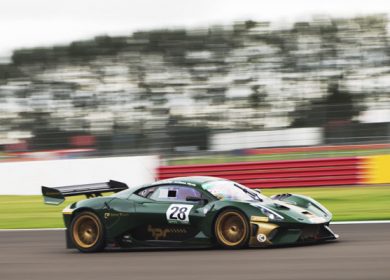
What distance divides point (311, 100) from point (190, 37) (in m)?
9.30

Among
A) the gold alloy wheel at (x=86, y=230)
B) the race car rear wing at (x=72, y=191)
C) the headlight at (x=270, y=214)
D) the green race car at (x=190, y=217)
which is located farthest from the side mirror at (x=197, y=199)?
the race car rear wing at (x=72, y=191)

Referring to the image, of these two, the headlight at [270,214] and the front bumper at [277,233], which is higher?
the headlight at [270,214]

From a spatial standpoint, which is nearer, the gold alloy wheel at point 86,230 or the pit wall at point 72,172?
the gold alloy wheel at point 86,230

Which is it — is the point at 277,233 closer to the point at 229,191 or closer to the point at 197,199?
the point at 229,191

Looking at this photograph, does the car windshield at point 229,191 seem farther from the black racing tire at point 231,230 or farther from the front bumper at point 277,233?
the front bumper at point 277,233

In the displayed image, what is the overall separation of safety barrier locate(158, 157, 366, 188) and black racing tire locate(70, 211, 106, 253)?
37.2 ft

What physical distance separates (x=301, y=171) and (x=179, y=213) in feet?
38.5

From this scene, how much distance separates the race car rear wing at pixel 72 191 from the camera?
1095 cm

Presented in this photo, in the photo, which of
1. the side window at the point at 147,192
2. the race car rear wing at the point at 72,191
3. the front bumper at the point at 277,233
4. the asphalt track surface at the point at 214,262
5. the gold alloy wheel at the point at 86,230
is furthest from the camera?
the race car rear wing at the point at 72,191

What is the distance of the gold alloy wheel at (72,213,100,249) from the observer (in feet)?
34.7

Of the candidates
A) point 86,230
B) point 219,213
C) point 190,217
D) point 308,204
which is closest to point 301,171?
point 308,204

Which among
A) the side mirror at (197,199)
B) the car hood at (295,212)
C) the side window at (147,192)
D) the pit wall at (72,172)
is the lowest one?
the pit wall at (72,172)

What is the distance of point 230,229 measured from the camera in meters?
9.65

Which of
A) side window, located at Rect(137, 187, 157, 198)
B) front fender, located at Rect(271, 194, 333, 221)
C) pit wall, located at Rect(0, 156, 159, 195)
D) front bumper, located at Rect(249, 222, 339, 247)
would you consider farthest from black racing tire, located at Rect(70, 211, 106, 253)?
pit wall, located at Rect(0, 156, 159, 195)
